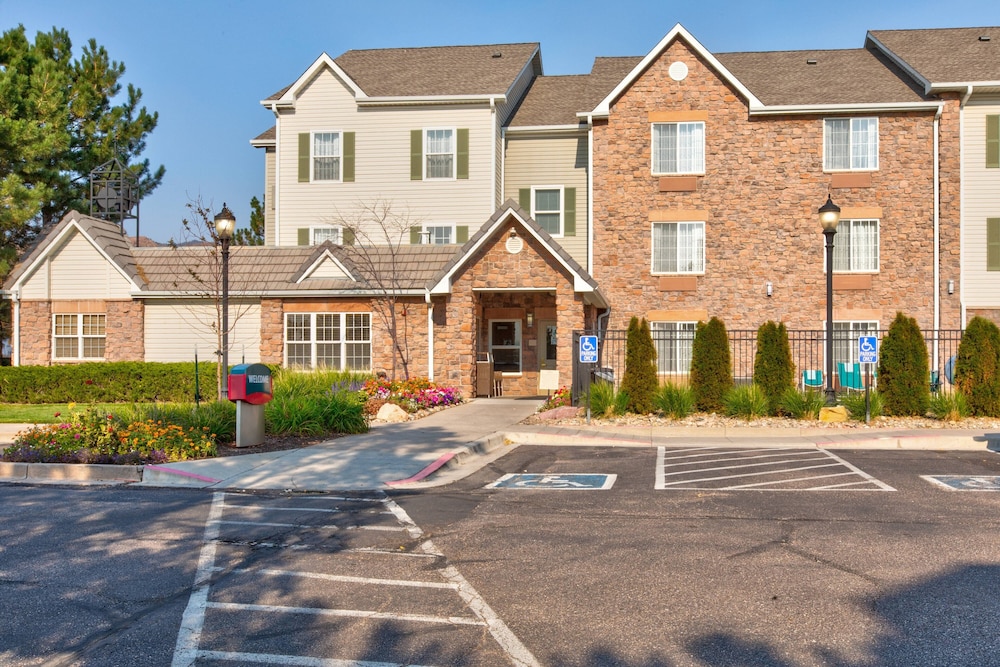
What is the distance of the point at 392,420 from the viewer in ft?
61.2

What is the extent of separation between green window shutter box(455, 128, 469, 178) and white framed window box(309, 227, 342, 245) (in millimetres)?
4501

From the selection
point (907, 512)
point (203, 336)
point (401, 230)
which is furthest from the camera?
point (401, 230)

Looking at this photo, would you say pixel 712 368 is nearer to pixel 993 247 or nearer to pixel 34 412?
pixel 993 247

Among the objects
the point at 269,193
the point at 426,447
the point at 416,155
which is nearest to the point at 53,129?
the point at 269,193

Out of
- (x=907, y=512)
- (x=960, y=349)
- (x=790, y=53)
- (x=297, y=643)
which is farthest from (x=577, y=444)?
(x=790, y=53)

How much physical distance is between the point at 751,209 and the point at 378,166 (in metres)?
12.1

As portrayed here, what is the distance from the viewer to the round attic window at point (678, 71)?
86.8ft

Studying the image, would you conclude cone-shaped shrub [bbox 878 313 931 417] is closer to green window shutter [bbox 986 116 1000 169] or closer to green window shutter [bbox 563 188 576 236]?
green window shutter [bbox 986 116 1000 169]

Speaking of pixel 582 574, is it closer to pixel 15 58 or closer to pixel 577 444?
pixel 577 444

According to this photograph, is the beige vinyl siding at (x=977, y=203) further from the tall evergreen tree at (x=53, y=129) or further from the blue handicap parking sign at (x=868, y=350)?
the tall evergreen tree at (x=53, y=129)

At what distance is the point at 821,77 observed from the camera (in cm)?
2747

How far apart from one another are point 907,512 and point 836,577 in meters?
3.02

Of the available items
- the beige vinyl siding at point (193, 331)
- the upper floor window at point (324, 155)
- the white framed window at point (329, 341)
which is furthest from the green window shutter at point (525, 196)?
the beige vinyl siding at point (193, 331)

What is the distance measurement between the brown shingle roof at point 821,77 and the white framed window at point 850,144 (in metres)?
0.66
